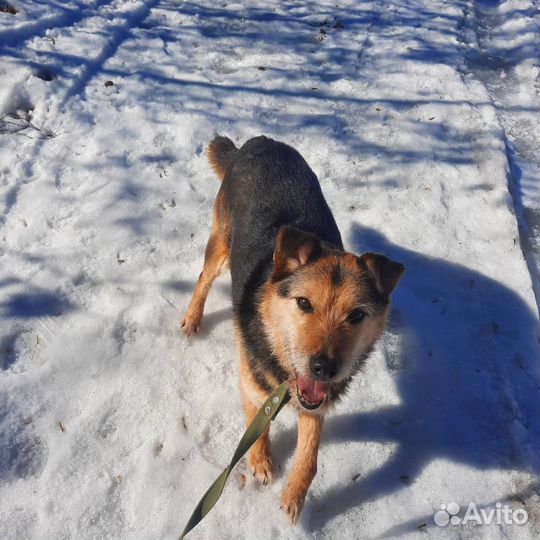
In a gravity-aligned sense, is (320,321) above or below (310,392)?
above

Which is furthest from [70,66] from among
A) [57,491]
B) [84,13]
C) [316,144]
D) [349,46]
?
[57,491]

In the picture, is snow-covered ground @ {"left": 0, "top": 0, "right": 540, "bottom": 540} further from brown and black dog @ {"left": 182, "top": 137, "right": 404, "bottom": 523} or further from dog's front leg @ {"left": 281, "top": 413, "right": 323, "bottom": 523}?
brown and black dog @ {"left": 182, "top": 137, "right": 404, "bottom": 523}

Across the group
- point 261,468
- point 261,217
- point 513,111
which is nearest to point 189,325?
point 261,217

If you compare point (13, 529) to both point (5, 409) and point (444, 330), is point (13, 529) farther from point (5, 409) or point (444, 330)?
→ point (444, 330)

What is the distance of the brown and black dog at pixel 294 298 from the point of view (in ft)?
8.19

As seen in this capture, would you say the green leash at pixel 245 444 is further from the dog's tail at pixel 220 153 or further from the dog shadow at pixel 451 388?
the dog's tail at pixel 220 153

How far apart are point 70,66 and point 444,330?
5124mm

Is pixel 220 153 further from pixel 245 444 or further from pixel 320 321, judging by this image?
A: pixel 245 444

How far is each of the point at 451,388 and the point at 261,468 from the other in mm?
1563

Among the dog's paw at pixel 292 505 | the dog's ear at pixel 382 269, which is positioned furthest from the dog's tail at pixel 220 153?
the dog's paw at pixel 292 505

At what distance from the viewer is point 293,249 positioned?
2.66 metres

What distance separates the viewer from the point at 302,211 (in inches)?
131

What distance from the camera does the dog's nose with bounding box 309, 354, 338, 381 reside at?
7.59ft
